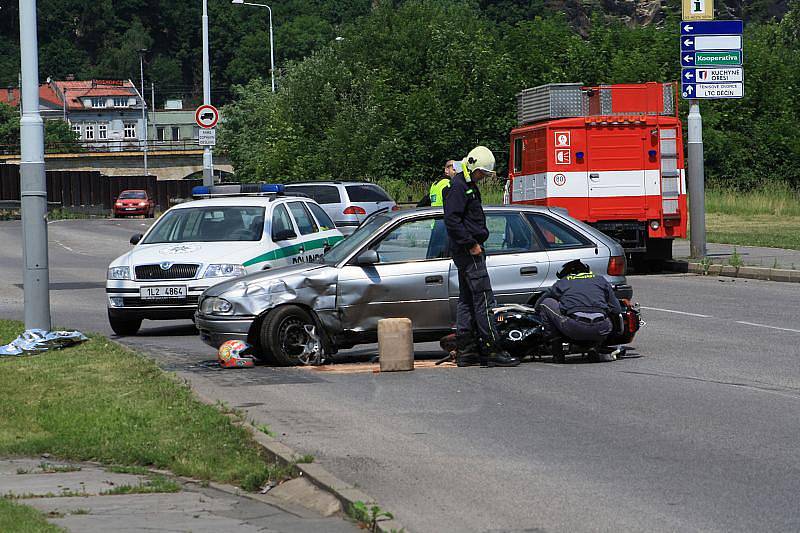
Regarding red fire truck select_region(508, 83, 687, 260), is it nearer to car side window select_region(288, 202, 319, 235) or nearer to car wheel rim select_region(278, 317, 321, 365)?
car side window select_region(288, 202, 319, 235)

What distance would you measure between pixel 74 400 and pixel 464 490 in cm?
437

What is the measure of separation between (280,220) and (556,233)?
478 cm

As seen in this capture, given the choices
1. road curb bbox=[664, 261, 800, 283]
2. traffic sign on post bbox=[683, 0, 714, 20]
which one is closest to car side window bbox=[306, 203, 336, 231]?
road curb bbox=[664, 261, 800, 283]

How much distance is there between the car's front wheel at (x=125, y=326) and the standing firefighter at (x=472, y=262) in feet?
17.4

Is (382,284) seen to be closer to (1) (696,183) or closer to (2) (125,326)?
(2) (125,326)

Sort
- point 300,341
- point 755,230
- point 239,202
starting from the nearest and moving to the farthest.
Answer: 1. point 300,341
2. point 239,202
3. point 755,230

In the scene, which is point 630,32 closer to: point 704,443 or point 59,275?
point 59,275

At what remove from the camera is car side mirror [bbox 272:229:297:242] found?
55.6ft

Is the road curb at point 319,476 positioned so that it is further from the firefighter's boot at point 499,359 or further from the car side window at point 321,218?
the car side window at point 321,218

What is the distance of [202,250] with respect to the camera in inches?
645

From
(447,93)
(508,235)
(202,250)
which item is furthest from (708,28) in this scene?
(447,93)

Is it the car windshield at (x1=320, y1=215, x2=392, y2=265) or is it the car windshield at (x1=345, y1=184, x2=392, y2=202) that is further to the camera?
the car windshield at (x1=345, y1=184, x2=392, y2=202)

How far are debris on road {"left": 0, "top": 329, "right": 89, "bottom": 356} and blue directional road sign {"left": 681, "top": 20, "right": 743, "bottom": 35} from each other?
1484cm

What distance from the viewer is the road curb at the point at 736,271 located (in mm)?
22297
